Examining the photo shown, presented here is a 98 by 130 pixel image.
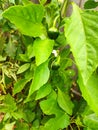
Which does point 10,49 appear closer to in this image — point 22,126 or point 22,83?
point 22,83

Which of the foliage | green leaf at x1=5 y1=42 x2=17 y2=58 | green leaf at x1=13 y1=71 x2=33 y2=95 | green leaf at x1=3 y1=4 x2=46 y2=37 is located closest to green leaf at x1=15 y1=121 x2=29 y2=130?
the foliage

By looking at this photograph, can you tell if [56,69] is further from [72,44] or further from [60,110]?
[72,44]

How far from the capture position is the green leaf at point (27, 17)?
568 mm

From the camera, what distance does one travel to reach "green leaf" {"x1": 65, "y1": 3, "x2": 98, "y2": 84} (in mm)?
432

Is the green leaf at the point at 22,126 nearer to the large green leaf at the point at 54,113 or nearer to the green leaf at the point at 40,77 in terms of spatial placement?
the large green leaf at the point at 54,113

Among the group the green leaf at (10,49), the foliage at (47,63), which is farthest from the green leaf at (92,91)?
the green leaf at (10,49)

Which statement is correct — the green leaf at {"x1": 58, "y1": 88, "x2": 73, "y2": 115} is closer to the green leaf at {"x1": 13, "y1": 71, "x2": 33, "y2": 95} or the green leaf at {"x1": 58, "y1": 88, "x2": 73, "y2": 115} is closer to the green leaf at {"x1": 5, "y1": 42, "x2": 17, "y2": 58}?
the green leaf at {"x1": 13, "y1": 71, "x2": 33, "y2": 95}

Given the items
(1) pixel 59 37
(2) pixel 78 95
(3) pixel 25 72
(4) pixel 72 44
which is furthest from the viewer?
(2) pixel 78 95

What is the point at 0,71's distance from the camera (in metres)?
0.94

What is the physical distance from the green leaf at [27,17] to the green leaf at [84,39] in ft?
0.34

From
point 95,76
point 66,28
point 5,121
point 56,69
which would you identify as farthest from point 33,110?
point 66,28

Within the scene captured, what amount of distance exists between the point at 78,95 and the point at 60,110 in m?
0.32

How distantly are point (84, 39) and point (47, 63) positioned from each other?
23 centimetres

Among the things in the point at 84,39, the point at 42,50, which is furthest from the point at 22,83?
the point at 84,39
